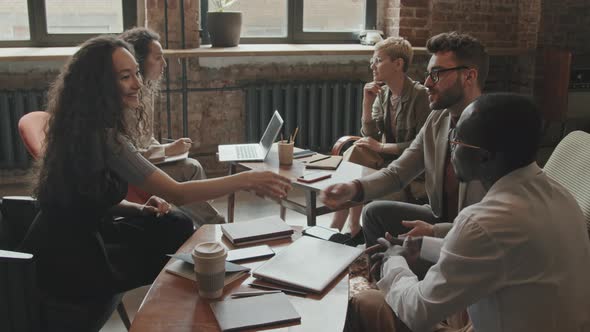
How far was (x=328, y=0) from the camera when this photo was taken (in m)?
5.55

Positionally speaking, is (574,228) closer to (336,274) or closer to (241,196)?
(336,274)

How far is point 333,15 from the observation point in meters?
5.61

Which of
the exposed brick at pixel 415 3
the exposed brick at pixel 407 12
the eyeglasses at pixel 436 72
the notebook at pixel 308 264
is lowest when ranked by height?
the notebook at pixel 308 264

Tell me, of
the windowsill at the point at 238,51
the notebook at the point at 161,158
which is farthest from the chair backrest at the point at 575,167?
the windowsill at the point at 238,51

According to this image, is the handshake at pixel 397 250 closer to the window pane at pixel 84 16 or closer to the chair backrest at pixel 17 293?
the chair backrest at pixel 17 293

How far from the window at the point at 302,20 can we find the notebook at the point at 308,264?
12.0ft

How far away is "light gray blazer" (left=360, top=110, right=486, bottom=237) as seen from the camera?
261 centimetres

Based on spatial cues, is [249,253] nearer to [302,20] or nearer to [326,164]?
[326,164]

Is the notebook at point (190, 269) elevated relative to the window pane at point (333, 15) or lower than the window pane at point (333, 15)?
lower

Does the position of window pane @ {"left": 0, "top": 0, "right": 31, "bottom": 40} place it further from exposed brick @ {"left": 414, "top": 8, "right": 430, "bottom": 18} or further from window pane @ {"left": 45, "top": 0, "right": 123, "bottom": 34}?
exposed brick @ {"left": 414, "top": 8, "right": 430, "bottom": 18}

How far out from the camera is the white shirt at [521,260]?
4.42ft

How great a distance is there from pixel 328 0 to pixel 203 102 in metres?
1.54

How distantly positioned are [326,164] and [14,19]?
309cm

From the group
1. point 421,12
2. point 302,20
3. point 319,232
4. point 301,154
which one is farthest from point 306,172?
point 421,12
